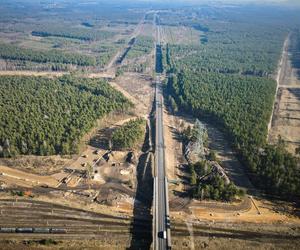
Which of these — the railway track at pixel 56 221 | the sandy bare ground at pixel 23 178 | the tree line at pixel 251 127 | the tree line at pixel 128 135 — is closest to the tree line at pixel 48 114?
the sandy bare ground at pixel 23 178

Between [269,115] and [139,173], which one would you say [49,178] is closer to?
[139,173]

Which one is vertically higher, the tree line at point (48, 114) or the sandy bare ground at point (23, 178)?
the tree line at point (48, 114)

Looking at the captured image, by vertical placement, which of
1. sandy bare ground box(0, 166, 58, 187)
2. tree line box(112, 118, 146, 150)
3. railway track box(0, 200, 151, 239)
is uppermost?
tree line box(112, 118, 146, 150)

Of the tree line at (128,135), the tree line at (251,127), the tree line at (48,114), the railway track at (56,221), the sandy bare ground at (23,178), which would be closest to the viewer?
the railway track at (56,221)

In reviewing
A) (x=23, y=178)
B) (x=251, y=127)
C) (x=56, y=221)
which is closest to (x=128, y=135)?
(x=23, y=178)

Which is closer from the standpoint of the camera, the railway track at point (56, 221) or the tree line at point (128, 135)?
the railway track at point (56, 221)

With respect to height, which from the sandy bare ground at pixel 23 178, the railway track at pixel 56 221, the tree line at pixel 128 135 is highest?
the tree line at pixel 128 135

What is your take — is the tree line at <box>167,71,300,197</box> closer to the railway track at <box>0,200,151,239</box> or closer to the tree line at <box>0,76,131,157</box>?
the tree line at <box>0,76,131,157</box>

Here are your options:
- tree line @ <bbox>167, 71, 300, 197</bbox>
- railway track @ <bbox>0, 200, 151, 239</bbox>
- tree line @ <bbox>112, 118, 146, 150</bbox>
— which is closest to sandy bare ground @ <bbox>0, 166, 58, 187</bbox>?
railway track @ <bbox>0, 200, 151, 239</bbox>

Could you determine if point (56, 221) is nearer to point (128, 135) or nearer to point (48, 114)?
point (128, 135)

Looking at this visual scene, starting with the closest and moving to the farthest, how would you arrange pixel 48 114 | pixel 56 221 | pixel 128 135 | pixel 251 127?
1. pixel 56 221
2. pixel 128 135
3. pixel 251 127
4. pixel 48 114

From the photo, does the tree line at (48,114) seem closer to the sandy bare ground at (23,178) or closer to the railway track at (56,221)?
the sandy bare ground at (23,178)

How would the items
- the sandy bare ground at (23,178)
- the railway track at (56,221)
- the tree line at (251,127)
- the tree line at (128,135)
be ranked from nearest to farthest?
1. the railway track at (56,221)
2. the sandy bare ground at (23,178)
3. the tree line at (251,127)
4. the tree line at (128,135)
